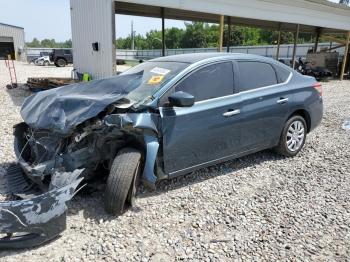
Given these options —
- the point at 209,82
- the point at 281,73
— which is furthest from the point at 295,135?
the point at 209,82

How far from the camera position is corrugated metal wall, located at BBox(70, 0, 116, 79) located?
8566 millimetres

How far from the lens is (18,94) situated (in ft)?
35.8

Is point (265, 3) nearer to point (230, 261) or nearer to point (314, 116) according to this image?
point (314, 116)

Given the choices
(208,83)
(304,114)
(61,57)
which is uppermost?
(208,83)

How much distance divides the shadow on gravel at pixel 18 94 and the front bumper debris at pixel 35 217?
7.25 metres

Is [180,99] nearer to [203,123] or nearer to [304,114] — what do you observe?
[203,123]

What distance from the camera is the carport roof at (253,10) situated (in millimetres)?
9992

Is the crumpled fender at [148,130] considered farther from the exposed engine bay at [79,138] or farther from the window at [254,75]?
the window at [254,75]

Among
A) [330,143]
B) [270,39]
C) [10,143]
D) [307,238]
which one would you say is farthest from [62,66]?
[270,39]

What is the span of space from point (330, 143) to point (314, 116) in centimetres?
95

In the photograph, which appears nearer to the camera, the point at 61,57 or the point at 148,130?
the point at 148,130

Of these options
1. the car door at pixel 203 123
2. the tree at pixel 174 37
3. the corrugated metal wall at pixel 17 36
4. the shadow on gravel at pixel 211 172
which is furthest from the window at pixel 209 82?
the tree at pixel 174 37

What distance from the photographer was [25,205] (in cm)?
261

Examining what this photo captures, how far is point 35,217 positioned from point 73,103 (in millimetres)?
1283
